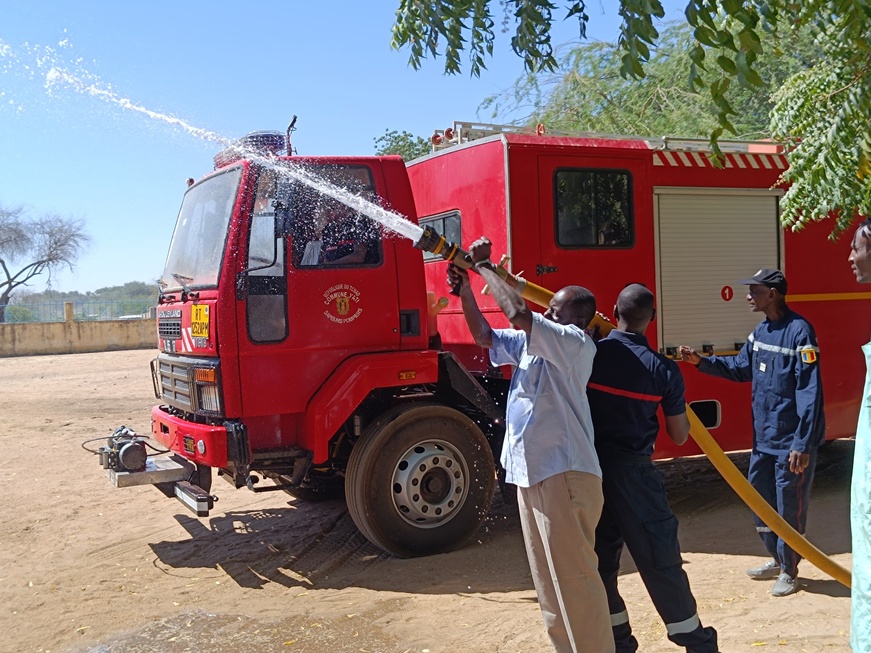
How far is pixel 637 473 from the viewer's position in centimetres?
374

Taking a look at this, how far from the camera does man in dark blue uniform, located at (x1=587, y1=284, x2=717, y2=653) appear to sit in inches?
146

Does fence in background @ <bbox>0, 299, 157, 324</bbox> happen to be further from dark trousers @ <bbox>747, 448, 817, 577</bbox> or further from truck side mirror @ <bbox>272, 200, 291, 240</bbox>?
dark trousers @ <bbox>747, 448, 817, 577</bbox>

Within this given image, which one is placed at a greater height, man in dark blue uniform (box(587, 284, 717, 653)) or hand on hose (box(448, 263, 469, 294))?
hand on hose (box(448, 263, 469, 294))

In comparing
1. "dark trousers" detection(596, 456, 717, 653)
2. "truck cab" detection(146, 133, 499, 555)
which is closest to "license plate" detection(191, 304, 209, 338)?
"truck cab" detection(146, 133, 499, 555)

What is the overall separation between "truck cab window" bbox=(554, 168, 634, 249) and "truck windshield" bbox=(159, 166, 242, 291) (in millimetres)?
2377

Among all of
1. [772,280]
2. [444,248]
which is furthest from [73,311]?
[444,248]

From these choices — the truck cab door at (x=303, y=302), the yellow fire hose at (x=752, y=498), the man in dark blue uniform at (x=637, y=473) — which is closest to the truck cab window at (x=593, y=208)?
the truck cab door at (x=303, y=302)

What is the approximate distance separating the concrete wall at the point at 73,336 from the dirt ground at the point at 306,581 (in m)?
21.3

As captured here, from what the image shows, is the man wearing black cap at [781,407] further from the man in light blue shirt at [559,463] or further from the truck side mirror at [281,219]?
the truck side mirror at [281,219]

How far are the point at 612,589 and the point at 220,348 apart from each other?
2.95 metres

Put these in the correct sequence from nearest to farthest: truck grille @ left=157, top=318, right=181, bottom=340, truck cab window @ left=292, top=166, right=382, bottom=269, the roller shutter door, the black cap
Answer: the black cap < truck cab window @ left=292, top=166, right=382, bottom=269 < truck grille @ left=157, top=318, right=181, bottom=340 < the roller shutter door

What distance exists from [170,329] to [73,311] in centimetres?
2555

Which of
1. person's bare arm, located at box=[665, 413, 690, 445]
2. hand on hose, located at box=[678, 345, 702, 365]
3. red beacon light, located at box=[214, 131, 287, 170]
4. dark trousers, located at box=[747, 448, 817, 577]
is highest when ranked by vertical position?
red beacon light, located at box=[214, 131, 287, 170]

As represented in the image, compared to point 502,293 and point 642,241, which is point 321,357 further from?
point 642,241
